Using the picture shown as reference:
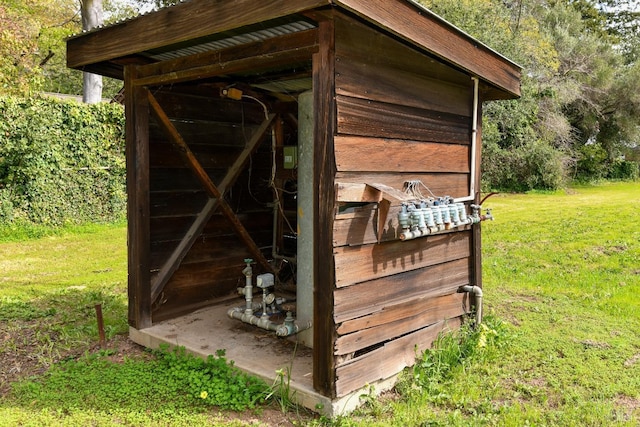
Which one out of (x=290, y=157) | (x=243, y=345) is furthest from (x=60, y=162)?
(x=243, y=345)

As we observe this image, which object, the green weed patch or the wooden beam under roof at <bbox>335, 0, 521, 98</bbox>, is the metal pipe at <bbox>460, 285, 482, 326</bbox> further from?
the green weed patch

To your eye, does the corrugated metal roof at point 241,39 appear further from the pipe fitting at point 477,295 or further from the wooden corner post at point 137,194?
the pipe fitting at point 477,295

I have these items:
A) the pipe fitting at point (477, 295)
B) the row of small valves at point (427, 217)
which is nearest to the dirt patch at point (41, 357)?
the row of small valves at point (427, 217)

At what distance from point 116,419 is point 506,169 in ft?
47.1

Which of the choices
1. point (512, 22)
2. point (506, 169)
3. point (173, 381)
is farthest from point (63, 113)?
point (512, 22)

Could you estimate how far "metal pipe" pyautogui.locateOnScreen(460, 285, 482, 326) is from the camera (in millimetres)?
3740

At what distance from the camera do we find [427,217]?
2.98 m

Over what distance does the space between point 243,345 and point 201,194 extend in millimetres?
1470

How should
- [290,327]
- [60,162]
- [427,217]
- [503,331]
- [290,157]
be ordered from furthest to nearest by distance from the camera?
1. [60,162]
2. [290,157]
3. [503,331]
4. [290,327]
5. [427,217]

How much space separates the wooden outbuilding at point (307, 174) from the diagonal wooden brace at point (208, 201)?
2cm

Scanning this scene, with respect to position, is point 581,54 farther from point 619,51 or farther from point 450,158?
point 450,158

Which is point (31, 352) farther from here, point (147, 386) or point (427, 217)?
point (427, 217)

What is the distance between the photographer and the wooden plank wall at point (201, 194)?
13.3ft

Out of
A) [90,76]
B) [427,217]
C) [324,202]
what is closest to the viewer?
[324,202]
